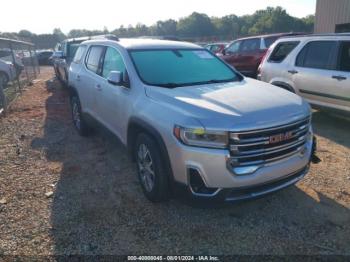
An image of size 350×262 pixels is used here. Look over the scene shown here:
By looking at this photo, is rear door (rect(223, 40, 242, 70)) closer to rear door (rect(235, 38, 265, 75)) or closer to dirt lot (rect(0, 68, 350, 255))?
rear door (rect(235, 38, 265, 75))

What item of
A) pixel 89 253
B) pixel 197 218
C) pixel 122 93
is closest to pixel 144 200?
pixel 197 218

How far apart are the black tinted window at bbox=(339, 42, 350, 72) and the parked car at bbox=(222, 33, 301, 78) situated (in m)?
5.48

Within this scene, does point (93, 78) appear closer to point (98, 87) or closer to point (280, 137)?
point (98, 87)

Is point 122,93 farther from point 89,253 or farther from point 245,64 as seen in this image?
A: point 245,64

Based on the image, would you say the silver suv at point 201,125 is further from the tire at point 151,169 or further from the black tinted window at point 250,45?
the black tinted window at point 250,45

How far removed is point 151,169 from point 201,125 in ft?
3.07

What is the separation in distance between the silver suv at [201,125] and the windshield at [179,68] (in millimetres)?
13

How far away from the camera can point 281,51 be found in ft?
25.3

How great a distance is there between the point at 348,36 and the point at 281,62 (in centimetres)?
154

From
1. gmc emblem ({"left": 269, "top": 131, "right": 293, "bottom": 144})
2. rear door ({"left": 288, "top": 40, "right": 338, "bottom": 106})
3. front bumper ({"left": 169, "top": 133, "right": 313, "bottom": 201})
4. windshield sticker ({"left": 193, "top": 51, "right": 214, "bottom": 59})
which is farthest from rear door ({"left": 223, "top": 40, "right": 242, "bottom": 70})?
front bumper ({"left": 169, "top": 133, "right": 313, "bottom": 201})

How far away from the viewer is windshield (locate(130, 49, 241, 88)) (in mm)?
4211

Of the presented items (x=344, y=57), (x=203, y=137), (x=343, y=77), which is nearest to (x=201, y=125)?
(x=203, y=137)

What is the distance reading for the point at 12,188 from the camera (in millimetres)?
4547

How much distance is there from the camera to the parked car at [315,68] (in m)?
6.24
